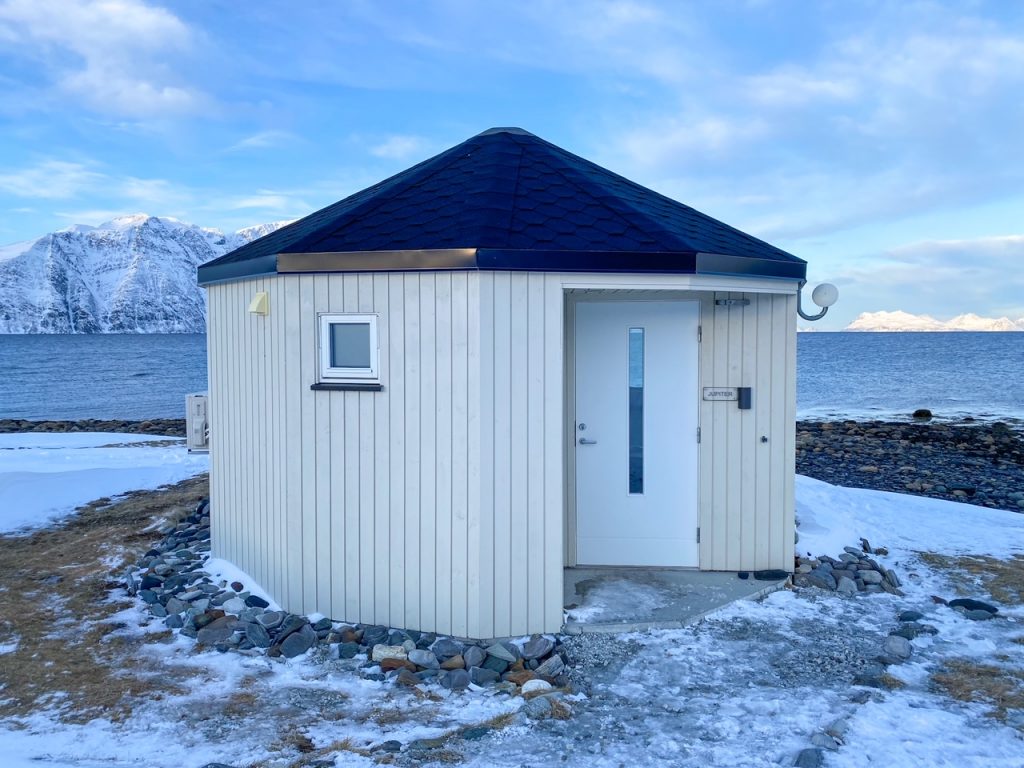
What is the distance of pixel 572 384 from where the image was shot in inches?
255

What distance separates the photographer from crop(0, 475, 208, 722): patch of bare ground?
14.8ft

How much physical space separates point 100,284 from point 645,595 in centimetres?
17274

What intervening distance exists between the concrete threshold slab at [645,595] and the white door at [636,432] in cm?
22

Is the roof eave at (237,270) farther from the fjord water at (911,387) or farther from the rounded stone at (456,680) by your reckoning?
the fjord water at (911,387)

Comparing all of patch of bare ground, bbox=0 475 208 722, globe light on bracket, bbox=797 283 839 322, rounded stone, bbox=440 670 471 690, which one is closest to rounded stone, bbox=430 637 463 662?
rounded stone, bbox=440 670 471 690

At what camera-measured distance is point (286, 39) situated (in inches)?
409

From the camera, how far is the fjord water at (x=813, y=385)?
31.1m

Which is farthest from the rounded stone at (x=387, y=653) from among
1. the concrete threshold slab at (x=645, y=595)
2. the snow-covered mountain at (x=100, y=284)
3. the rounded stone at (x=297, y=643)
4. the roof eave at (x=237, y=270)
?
the snow-covered mountain at (x=100, y=284)

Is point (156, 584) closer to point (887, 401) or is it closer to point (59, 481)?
point (59, 481)

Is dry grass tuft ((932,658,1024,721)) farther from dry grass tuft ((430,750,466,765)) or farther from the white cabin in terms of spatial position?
dry grass tuft ((430,750,466,765))

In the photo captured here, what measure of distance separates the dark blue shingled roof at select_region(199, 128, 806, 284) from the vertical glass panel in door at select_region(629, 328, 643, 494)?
1041 mm

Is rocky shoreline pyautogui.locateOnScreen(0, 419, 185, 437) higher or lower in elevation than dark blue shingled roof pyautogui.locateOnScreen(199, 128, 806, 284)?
lower

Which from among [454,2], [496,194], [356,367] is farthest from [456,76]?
[356,367]

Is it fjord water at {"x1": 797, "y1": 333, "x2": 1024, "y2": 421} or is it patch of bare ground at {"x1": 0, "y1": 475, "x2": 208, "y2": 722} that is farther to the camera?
fjord water at {"x1": 797, "y1": 333, "x2": 1024, "y2": 421}
